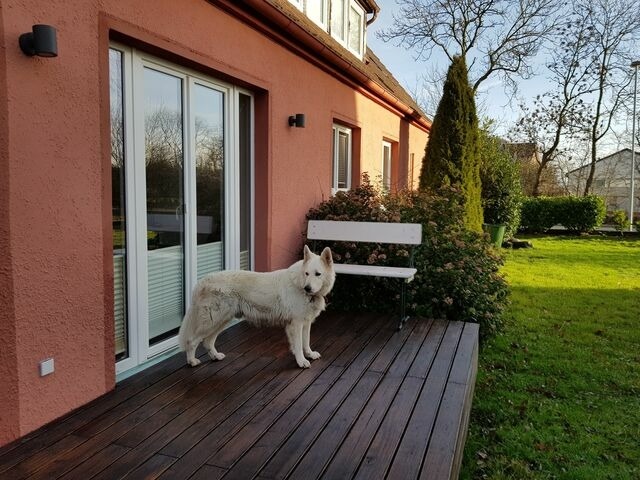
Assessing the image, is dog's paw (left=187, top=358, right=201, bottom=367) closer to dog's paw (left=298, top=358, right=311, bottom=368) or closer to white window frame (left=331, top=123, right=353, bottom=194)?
dog's paw (left=298, top=358, right=311, bottom=368)

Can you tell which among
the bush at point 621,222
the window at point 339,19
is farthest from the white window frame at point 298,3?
the bush at point 621,222

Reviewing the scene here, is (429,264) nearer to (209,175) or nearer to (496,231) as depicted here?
(209,175)

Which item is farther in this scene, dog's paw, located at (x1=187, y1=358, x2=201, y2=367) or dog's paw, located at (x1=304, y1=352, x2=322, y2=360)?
dog's paw, located at (x1=304, y1=352, x2=322, y2=360)

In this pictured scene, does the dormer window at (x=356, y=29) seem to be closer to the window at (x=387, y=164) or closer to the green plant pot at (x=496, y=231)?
the window at (x=387, y=164)

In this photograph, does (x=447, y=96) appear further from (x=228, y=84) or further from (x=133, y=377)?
(x=133, y=377)

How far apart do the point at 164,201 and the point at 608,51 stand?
975 inches

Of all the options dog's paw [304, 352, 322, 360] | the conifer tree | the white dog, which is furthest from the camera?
the conifer tree

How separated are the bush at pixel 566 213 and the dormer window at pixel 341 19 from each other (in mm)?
11106

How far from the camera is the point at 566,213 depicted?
18969 mm

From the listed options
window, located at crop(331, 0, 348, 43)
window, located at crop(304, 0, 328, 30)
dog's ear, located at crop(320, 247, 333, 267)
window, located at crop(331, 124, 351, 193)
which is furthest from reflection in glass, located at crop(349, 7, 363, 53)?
dog's ear, located at crop(320, 247, 333, 267)

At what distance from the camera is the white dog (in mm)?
3963

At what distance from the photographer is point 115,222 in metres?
3.74

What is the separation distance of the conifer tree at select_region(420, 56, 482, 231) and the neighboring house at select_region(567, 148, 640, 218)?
19.9m

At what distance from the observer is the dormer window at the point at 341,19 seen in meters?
8.79
